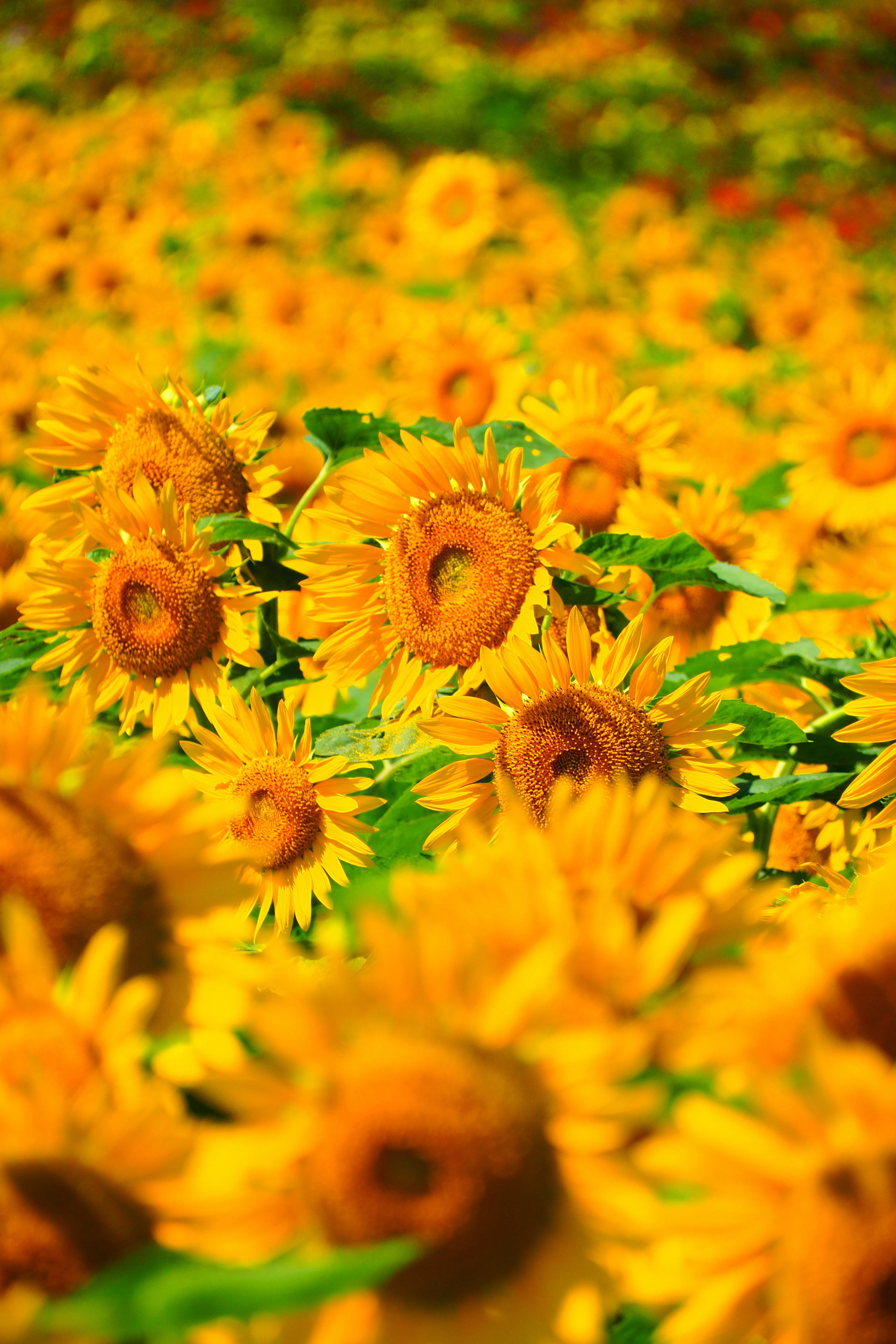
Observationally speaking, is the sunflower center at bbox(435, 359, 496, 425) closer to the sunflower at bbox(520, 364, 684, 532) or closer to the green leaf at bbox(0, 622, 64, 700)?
the sunflower at bbox(520, 364, 684, 532)

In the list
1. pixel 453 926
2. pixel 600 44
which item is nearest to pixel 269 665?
pixel 453 926

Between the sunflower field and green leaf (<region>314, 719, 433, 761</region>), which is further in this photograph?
green leaf (<region>314, 719, 433, 761</region>)

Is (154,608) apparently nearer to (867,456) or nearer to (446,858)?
(446,858)

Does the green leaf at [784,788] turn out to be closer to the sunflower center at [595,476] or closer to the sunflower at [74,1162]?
the sunflower center at [595,476]

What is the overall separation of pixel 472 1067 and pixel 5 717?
0.58 meters

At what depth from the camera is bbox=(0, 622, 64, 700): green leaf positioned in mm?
1635

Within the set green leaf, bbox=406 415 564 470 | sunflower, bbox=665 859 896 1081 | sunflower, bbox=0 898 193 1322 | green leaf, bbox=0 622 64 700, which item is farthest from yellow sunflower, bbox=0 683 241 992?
green leaf, bbox=406 415 564 470

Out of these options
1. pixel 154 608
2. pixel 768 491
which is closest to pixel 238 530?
pixel 154 608

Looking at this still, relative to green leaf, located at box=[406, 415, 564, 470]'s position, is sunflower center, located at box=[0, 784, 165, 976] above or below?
above

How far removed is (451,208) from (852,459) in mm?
3893

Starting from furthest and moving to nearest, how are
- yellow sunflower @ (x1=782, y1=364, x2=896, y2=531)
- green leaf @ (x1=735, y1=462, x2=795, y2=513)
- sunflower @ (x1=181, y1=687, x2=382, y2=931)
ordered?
yellow sunflower @ (x1=782, y1=364, x2=896, y2=531) < green leaf @ (x1=735, y1=462, x2=795, y2=513) < sunflower @ (x1=181, y1=687, x2=382, y2=931)

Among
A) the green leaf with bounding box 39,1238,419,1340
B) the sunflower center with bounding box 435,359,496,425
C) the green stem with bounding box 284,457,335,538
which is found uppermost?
the green leaf with bounding box 39,1238,419,1340

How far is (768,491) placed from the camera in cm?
302

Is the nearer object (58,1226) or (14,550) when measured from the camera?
(58,1226)
